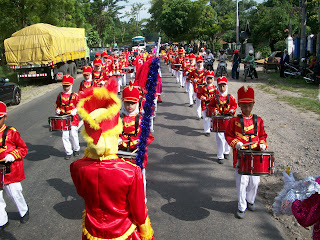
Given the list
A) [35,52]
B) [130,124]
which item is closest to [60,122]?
[130,124]

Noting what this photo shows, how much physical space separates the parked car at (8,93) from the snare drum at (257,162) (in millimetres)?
12393

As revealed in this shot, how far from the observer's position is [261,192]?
5918mm

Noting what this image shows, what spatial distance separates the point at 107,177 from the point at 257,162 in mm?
2662

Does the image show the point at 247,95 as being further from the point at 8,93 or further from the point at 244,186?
the point at 8,93

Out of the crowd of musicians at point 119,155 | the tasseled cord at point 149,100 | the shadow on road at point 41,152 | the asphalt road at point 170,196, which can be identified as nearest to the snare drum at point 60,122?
the crowd of musicians at point 119,155

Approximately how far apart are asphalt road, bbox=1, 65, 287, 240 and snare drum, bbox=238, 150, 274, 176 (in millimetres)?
906

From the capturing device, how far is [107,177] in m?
2.60

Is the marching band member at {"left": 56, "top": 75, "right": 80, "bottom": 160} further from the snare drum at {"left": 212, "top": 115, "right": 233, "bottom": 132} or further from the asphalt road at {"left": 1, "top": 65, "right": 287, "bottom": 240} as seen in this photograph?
the snare drum at {"left": 212, "top": 115, "right": 233, "bottom": 132}

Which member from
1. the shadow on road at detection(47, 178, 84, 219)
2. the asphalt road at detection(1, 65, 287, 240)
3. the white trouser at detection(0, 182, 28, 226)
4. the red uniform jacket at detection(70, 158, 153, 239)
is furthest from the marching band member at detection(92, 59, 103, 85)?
the red uniform jacket at detection(70, 158, 153, 239)

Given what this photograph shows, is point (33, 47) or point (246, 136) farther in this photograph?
point (33, 47)

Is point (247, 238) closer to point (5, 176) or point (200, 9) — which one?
point (5, 176)

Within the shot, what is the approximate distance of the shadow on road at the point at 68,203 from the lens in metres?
5.33

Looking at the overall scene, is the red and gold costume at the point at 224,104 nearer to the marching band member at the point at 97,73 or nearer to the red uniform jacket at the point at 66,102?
the red uniform jacket at the point at 66,102

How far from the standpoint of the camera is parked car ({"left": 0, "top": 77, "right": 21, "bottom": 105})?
46.4 ft
